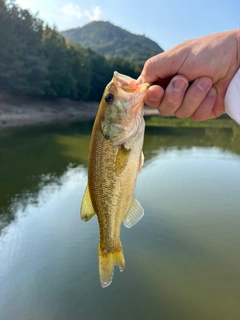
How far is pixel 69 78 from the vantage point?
44.7 meters

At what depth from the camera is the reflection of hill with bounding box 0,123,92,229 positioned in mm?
11734

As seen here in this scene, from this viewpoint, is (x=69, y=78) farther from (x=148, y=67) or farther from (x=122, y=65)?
(x=148, y=67)

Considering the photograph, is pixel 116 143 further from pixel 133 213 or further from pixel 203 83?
pixel 203 83

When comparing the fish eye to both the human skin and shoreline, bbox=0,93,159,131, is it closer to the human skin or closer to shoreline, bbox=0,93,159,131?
the human skin

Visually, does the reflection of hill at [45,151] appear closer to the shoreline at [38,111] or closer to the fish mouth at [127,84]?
the shoreline at [38,111]

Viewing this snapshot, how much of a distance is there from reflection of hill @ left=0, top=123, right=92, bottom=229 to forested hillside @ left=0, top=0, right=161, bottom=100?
394 inches

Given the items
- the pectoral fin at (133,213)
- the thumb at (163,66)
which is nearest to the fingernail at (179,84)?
the thumb at (163,66)

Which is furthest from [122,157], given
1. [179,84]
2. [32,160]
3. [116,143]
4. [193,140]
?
[193,140]

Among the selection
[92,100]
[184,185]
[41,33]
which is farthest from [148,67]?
[92,100]

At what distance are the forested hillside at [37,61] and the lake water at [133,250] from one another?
22580mm

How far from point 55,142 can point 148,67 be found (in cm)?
2086

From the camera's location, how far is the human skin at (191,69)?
106 inches

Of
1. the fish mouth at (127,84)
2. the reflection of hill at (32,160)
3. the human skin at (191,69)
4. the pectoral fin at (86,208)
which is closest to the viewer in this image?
the fish mouth at (127,84)

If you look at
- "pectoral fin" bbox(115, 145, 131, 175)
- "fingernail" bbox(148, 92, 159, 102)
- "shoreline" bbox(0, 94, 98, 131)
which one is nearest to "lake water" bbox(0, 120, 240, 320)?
"pectoral fin" bbox(115, 145, 131, 175)
